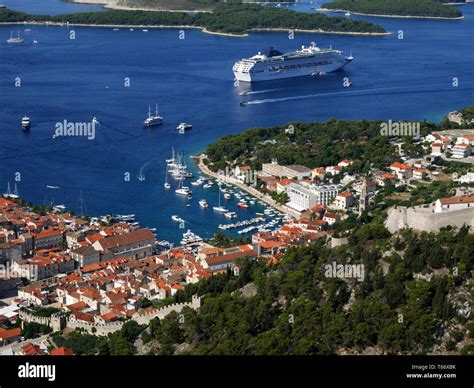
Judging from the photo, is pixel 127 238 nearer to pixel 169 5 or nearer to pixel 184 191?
pixel 184 191

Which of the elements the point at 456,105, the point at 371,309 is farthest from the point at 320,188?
the point at 456,105

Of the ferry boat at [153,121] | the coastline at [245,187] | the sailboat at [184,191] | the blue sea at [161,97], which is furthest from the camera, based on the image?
the ferry boat at [153,121]

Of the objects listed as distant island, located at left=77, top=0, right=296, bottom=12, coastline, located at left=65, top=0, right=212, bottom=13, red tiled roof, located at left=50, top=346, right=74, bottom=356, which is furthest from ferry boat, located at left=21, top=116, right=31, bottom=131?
distant island, located at left=77, top=0, right=296, bottom=12

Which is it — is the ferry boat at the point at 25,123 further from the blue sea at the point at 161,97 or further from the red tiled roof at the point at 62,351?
the red tiled roof at the point at 62,351

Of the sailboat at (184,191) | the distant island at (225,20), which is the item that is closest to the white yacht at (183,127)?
the sailboat at (184,191)

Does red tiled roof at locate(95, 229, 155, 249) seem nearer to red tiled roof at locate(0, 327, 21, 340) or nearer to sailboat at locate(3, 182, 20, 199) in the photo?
red tiled roof at locate(0, 327, 21, 340)
